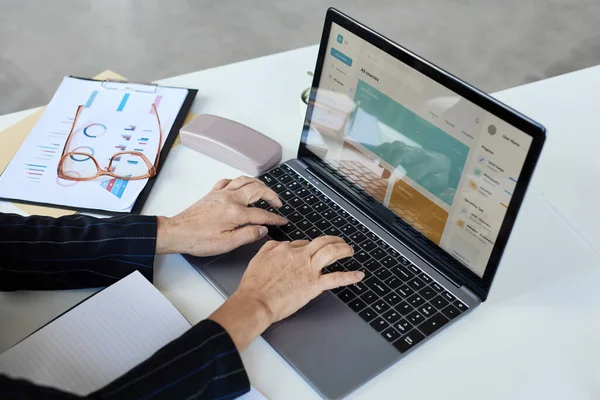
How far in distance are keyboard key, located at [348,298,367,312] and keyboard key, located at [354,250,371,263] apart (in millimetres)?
84

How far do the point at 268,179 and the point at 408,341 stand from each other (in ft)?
1.34

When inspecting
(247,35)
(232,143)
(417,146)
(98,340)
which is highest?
(417,146)

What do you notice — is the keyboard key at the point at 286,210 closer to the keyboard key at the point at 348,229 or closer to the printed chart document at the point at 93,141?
the keyboard key at the point at 348,229

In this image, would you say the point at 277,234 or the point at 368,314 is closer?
the point at 368,314

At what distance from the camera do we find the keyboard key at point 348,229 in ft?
3.60

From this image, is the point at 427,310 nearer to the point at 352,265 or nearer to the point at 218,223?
the point at 352,265

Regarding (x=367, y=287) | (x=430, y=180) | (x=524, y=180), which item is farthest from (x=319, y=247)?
(x=524, y=180)

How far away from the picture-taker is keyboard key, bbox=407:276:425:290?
1002 millimetres

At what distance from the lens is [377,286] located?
1003 mm

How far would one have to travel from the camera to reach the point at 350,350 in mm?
917

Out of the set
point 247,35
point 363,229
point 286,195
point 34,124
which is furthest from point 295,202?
point 247,35

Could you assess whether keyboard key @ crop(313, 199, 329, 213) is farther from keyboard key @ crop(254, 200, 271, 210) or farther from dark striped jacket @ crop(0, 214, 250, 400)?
dark striped jacket @ crop(0, 214, 250, 400)

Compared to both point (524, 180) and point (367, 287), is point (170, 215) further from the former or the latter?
point (524, 180)

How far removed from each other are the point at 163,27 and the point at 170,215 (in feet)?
7.06
